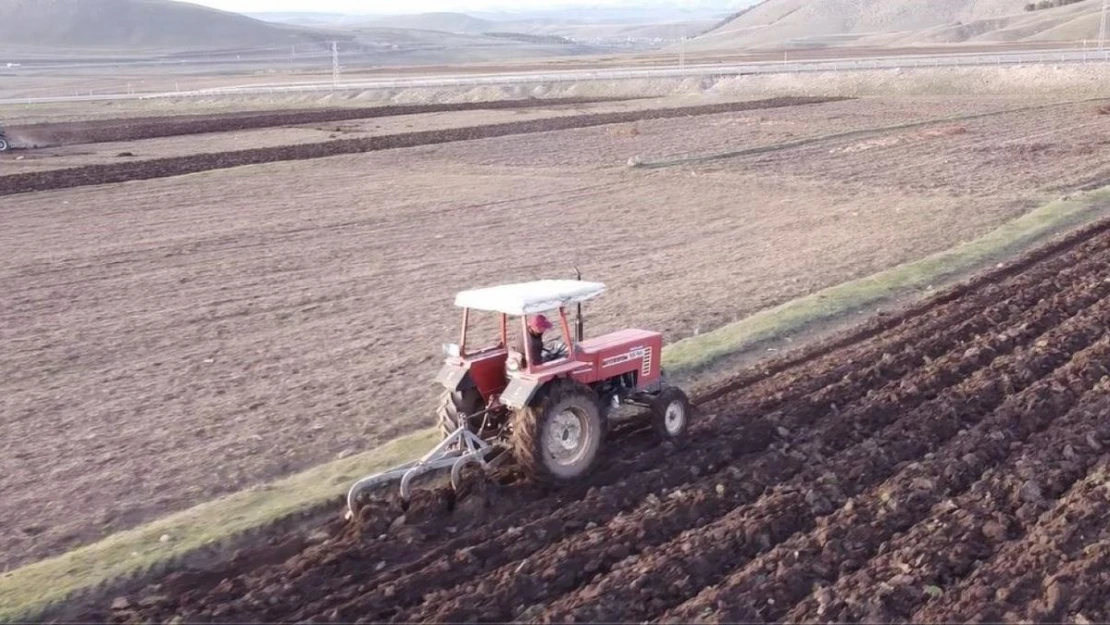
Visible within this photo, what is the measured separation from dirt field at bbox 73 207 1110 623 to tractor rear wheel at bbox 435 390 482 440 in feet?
2.20

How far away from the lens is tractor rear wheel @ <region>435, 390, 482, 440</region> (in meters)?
9.29

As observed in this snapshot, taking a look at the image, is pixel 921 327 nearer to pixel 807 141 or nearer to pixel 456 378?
pixel 456 378

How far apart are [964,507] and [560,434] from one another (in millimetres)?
3181

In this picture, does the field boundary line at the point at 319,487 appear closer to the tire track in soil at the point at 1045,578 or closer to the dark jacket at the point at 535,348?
the dark jacket at the point at 535,348

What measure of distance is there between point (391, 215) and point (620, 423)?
1478 centimetres

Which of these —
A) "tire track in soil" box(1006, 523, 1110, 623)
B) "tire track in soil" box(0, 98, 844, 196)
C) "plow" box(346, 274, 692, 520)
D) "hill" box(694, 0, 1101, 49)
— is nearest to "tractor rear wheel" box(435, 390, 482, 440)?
"plow" box(346, 274, 692, 520)

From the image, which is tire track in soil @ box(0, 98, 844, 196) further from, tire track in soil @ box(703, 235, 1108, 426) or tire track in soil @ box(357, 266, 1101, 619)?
Result: tire track in soil @ box(357, 266, 1101, 619)

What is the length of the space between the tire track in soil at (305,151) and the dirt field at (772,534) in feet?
82.3

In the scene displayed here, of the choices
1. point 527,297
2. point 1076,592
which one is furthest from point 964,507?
point 527,297

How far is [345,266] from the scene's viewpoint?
62.1 ft

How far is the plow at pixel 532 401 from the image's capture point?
8.88 m

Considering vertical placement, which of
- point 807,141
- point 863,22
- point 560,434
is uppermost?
point 863,22

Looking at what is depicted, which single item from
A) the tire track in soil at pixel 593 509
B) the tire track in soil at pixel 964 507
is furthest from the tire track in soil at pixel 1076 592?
the tire track in soil at pixel 593 509

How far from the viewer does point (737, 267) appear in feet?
58.6
